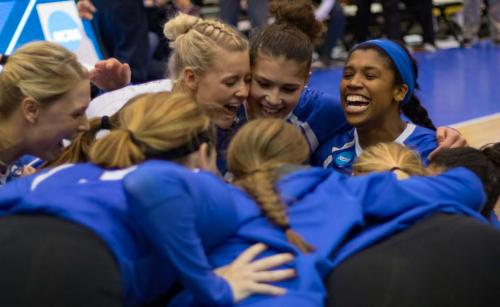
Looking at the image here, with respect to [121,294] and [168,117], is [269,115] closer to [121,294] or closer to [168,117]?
[168,117]

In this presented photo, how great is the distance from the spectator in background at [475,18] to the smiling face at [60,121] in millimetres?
8053

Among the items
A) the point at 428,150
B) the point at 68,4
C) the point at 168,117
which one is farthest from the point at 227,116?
the point at 68,4

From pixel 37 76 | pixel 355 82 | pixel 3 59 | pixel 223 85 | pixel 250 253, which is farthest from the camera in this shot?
pixel 355 82

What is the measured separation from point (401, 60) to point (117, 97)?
1163mm

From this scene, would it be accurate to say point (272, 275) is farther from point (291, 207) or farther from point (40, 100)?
point (40, 100)

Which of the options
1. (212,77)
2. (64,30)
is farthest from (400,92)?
(64,30)

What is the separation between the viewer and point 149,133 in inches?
76.0

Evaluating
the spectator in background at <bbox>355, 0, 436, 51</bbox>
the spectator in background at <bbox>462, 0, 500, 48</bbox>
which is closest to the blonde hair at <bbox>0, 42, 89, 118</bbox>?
the spectator in background at <bbox>355, 0, 436, 51</bbox>

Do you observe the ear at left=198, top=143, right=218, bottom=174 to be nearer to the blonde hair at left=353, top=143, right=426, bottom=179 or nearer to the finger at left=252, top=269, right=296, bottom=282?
the finger at left=252, top=269, right=296, bottom=282

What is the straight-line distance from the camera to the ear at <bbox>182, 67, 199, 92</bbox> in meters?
3.00

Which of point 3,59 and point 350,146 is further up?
point 3,59

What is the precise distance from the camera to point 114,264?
1.71 m

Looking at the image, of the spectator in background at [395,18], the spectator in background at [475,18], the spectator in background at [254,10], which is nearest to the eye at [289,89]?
the spectator in background at [254,10]

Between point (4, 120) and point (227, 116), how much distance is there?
2.83 ft
